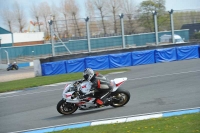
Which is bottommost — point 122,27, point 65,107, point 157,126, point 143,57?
point 65,107

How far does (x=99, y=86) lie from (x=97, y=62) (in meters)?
17.3

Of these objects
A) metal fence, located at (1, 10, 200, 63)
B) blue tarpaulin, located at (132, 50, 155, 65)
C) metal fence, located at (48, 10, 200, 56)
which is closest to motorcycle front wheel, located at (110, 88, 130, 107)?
metal fence, located at (1, 10, 200, 63)

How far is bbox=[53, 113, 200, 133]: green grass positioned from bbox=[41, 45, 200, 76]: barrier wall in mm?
19253

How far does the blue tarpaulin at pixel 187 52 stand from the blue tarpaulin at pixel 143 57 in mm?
2308

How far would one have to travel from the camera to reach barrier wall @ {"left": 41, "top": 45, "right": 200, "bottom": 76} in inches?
1137

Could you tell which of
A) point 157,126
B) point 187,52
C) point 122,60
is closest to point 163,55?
point 187,52

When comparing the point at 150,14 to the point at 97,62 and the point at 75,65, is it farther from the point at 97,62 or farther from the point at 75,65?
the point at 75,65

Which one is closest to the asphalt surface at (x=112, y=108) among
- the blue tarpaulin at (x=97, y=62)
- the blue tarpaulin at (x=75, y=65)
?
the blue tarpaulin at (x=75, y=65)

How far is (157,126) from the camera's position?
8.77m

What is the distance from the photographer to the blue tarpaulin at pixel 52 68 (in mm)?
28566

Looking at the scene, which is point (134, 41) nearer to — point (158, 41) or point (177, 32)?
point (158, 41)

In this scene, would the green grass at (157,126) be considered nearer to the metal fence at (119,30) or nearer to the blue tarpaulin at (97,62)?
the blue tarpaulin at (97,62)

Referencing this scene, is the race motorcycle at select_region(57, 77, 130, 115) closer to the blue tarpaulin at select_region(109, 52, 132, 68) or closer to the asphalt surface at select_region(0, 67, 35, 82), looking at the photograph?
the blue tarpaulin at select_region(109, 52, 132, 68)

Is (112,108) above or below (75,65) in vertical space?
below
